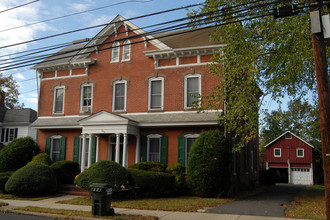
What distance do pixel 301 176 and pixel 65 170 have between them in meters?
31.9

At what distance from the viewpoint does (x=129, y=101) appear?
→ 19531mm

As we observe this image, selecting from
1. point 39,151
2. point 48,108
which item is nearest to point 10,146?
point 39,151

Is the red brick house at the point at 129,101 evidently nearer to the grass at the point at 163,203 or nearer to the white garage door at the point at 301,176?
the grass at the point at 163,203

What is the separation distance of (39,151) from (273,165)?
3118 cm

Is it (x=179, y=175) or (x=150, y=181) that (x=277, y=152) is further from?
(x=150, y=181)

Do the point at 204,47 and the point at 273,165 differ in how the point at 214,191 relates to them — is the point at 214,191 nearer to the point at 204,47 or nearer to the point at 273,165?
the point at 204,47

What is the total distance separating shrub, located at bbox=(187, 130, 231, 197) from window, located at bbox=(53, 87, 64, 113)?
35.5 feet

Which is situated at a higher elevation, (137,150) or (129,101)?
(129,101)

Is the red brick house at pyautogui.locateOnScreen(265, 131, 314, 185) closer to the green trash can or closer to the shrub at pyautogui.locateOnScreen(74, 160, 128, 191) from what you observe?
the shrub at pyautogui.locateOnScreen(74, 160, 128, 191)

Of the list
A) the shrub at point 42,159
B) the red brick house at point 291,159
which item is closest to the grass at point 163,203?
the shrub at point 42,159

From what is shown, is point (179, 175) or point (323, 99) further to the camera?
point (179, 175)

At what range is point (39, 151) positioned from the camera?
69.2 feet

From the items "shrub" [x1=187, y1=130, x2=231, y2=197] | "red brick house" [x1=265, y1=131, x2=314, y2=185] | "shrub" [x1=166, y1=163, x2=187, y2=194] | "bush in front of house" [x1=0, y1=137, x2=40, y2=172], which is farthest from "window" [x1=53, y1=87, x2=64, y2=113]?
"red brick house" [x1=265, y1=131, x2=314, y2=185]

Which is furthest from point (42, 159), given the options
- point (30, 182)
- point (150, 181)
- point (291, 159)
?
point (291, 159)
